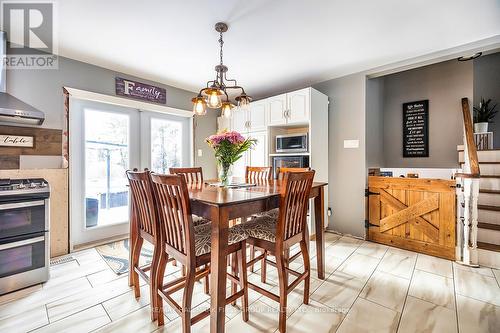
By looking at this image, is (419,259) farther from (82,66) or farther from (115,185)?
(82,66)

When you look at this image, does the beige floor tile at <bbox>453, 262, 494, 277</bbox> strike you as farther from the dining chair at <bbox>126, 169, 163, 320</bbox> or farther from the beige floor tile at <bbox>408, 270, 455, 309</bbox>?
the dining chair at <bbox>126, 169, 163, 320</bbox>

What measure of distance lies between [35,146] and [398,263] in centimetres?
426

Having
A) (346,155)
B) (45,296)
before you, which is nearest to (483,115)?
(346,155)

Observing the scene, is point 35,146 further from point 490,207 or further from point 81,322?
point 490,207

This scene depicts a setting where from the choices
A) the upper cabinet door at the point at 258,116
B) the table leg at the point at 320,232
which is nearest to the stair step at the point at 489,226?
the table leg at the point at 320,232

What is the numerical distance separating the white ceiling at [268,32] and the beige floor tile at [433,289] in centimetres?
240

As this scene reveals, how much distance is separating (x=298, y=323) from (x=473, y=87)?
3887mm

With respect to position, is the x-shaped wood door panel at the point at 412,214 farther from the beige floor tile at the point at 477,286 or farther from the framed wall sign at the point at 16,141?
the framed wall sign at the point at 16,141

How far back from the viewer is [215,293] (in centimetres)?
128

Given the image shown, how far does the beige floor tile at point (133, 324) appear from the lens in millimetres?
1494

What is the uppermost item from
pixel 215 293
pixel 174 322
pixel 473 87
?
pixel 473 87

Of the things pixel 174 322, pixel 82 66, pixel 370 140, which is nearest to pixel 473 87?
pixel 370 140

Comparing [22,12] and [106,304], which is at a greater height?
[22,12]

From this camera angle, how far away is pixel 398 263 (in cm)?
244
